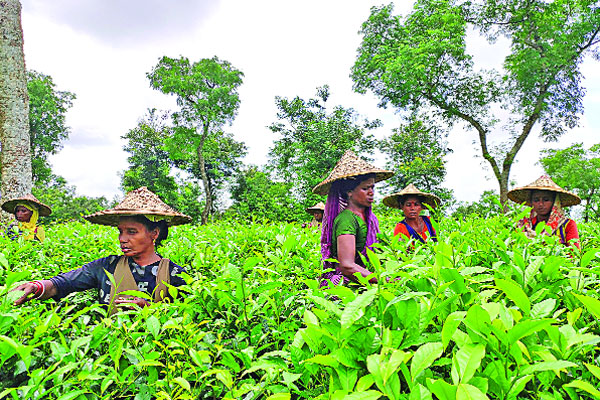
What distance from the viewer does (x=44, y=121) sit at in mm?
28500

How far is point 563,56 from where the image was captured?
54.1 ft

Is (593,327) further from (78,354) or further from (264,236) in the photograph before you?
(264,236)

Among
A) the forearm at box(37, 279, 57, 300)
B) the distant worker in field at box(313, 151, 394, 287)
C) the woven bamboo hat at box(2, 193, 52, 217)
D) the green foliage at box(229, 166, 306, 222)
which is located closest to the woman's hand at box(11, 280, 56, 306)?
the forearm at box(37, 279, 57, 300)

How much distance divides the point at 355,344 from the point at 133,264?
2.07 meters

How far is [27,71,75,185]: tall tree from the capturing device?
27.4 m

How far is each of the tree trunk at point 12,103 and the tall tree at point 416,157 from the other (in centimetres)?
1947

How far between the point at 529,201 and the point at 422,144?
2202cm

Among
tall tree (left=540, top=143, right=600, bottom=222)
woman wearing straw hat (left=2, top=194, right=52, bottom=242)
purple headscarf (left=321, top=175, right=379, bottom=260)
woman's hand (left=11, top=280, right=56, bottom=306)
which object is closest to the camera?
woman's hand (left=11, top=280, right=56, bottom=306)

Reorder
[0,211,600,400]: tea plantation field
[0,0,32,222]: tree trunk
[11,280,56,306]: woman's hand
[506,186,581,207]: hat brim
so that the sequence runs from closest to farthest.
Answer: [0,211,600,400]: tea plantation field
[11,280,56,306]: woman's hand
[506,186,581,207]: hat brim
[0,0,32,222]: tree trunk

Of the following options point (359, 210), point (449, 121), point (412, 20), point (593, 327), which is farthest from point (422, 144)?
point (593, 327)

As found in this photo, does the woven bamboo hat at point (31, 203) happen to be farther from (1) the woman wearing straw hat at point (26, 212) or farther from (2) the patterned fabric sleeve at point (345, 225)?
(2) the patterned fabric sleeve at point (345, 225)

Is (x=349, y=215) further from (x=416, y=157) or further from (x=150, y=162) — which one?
(x=150, y=162)

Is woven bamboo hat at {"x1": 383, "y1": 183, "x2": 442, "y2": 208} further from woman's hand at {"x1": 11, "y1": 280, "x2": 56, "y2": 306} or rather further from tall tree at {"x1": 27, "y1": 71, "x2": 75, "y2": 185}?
tall tree at {"x1": 27, "y1": 71, "x2": 75, "y2": 185}

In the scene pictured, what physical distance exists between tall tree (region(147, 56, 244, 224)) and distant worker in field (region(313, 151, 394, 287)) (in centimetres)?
2530
